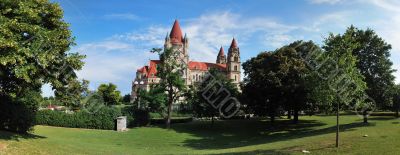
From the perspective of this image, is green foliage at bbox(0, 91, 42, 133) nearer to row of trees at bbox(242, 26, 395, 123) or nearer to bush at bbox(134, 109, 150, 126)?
row of trees at bbox(242, 26, 395, 123)

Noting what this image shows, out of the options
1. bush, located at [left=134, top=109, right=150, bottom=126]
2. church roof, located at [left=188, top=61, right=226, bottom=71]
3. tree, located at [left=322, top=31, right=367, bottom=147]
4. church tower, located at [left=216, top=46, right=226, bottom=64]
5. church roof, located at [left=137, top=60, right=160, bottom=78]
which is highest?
church tower, located at [left=216, top=46, right=226, bottom=64]

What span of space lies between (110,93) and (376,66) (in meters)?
70.5

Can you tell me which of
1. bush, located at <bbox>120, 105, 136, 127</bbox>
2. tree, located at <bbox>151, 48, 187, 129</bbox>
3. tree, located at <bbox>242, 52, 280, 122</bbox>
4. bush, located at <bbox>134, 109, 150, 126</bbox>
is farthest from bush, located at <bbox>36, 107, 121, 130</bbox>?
tree, located at <bbox>242, 52, 280, 122</bbox>

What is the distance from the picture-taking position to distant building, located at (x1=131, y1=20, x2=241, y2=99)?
109750 mm

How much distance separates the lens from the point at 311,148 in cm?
1900

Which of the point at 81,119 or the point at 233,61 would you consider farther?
the point at 233,61

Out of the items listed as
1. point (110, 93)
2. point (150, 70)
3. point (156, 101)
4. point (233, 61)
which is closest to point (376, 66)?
point (156, 101)

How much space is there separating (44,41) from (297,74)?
2709 cm

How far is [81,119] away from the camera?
3834 centimetres

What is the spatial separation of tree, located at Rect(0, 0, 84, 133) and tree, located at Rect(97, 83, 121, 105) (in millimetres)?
68852

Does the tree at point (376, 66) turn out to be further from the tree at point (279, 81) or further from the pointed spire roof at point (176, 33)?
the pointed spire roof at point (176, 33)

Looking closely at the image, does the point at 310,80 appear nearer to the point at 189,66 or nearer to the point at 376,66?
the point at 376,66

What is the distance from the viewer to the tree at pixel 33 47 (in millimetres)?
15930

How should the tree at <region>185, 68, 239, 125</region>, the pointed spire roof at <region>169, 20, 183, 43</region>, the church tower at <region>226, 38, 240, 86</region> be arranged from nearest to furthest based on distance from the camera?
the tree at <region>185, 68, 239, 125</region>
the pointed spire roof at <region>169, 20, 183, 43</region>
the church tower at <region>226, 38, 240, 86</region>
